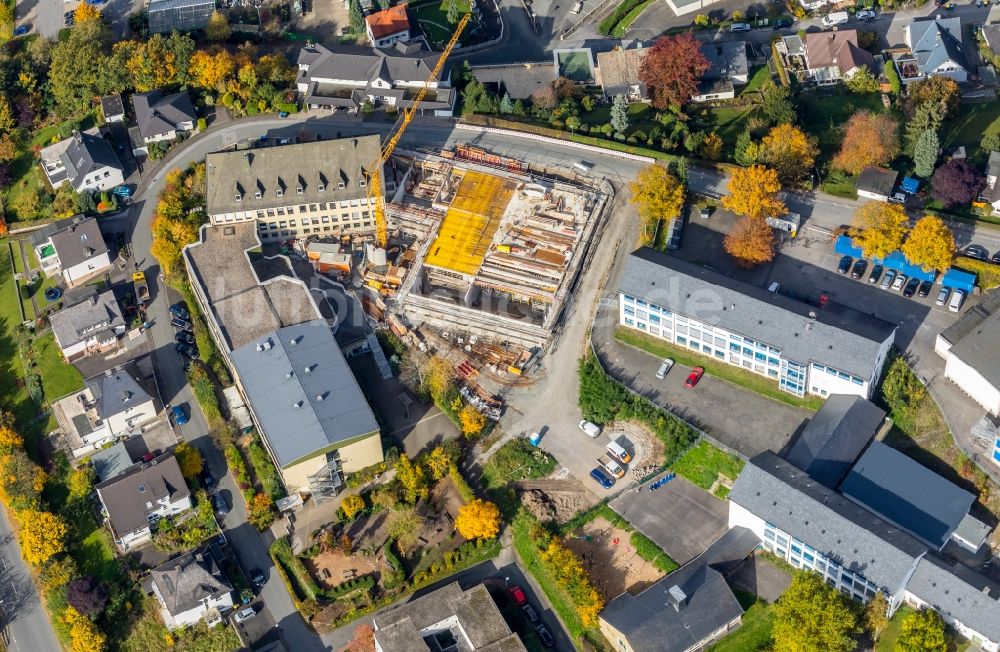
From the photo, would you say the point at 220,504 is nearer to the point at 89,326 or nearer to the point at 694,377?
the point at 89,326

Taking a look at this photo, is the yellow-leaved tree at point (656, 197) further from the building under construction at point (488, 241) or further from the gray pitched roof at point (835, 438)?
the gray pitched roof at point (835, 438)

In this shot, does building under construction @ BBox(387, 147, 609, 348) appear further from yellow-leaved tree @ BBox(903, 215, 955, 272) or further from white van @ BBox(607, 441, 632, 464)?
yellow-leaved tree @ BBox(903, 215, 955, 272)

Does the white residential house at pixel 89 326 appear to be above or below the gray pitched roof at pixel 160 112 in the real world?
below

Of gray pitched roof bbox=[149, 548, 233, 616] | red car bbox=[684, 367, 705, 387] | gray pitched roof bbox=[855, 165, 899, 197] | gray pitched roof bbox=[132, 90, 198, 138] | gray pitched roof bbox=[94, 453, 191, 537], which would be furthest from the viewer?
gray pitched roof bbox=[132, 90, 198, 138]

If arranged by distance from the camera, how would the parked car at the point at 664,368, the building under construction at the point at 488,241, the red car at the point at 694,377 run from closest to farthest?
1. the red car at the point at 694,377
2. the parked car at the point at 664,368
3. the building under construction at the point at 488,241

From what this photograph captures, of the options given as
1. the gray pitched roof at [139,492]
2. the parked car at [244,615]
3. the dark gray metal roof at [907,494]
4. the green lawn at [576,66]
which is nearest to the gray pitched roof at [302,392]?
the gray pitched roof at [139,492]

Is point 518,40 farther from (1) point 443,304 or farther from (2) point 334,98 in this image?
(1) point 443,304

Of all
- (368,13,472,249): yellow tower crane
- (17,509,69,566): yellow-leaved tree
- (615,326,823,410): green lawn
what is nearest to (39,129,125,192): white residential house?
(368,13,472,249): yellow tower crane
